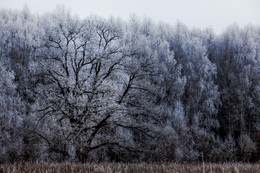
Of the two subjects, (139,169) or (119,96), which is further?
(119,96)

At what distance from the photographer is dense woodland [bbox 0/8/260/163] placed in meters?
18.2

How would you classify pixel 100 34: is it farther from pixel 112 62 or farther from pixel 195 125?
pixel 195 125

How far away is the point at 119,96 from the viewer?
19578 mm

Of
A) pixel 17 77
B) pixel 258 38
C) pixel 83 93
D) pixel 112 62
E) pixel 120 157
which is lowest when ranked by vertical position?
pixel 120 157

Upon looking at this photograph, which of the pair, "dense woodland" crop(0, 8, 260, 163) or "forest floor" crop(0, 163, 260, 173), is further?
"dense woodland" crop(0, 8, 260, 163)

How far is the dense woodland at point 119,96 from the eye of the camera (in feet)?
59.9

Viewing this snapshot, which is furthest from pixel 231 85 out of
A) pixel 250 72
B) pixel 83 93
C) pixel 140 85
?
pixel 83 93

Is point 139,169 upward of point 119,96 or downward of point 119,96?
downward

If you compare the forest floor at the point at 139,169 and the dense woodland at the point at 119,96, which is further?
the dense woodland at the point at 119,96

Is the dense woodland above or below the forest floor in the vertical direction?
above

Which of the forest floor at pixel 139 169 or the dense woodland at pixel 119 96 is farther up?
the dense woodland at pixel 119 96

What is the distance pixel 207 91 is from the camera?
42.8 meters

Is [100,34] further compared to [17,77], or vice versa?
[17,77]

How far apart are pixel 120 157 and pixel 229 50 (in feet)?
125
